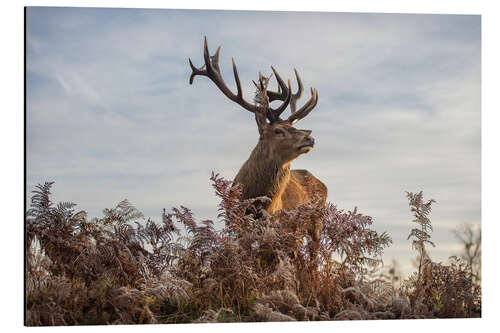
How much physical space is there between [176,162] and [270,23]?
5.14ft

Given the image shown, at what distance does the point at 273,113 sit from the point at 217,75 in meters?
0.74

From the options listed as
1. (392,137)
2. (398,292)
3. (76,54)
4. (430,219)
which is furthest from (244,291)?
(76,54)

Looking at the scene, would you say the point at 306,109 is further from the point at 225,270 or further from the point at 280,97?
the point at 225,270

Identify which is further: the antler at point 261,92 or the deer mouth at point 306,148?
the antler at point 261,92

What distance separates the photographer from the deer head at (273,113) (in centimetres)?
612

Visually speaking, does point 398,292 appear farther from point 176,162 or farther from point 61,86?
point 61,86

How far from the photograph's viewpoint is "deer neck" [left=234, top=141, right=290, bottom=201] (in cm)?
628

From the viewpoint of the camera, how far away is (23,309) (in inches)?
185

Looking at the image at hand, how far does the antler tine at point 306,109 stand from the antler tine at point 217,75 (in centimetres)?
37

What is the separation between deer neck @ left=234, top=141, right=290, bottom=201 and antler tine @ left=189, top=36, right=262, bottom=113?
44 centimetres

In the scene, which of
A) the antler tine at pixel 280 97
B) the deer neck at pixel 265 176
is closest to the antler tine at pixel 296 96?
the antler tine at pixel 280 97

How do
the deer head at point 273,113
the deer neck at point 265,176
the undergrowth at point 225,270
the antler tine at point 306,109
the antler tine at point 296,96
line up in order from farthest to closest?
the antler tine at point 296,96 < the antler tine at point 306,109 < the deer neck at point 265,176 < the deer head at point 273,113 < the undergrowth at point 225,270

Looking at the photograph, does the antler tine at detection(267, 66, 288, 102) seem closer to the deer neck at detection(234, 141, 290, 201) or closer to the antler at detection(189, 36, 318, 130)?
the antler at detection(189, 36, 318, 130)

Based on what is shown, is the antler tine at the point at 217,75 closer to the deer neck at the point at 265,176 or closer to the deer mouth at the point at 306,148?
the deer neck at the point at 265,176
